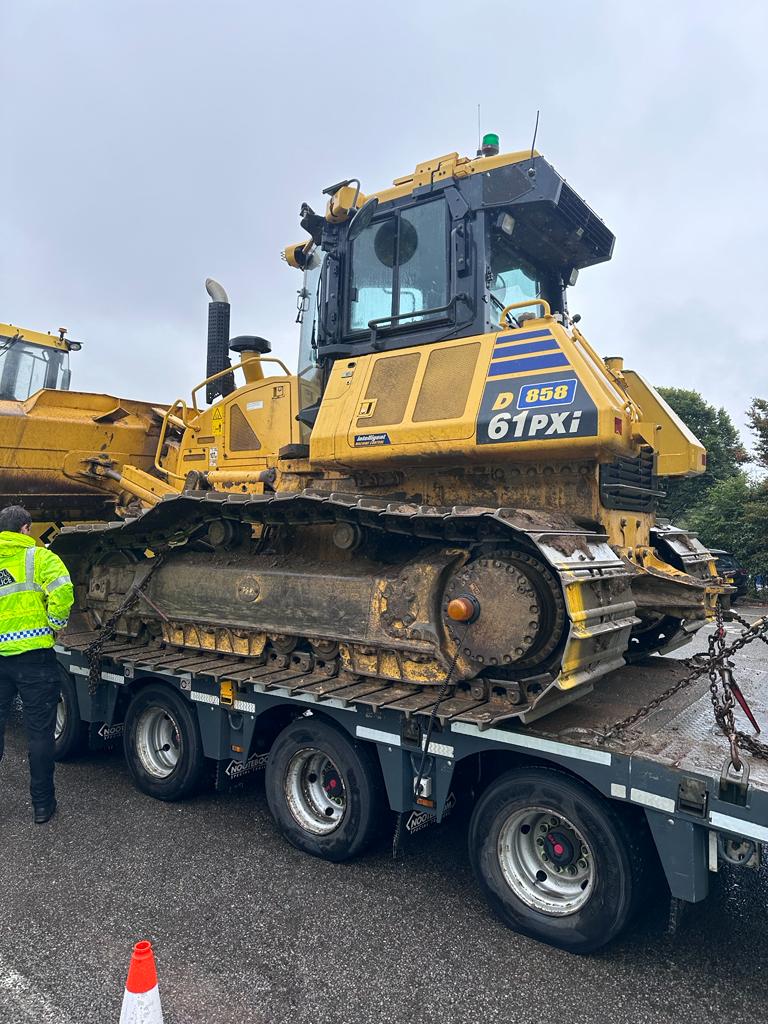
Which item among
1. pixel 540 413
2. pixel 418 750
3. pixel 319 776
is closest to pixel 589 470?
pixel 540 413

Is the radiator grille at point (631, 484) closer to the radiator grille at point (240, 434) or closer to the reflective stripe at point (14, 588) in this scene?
the radiator grille at point (240, 434)

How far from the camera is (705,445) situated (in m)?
32.0

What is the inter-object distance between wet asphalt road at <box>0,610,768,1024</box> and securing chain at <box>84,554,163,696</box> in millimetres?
1337

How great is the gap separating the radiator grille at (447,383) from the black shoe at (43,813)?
3944 mm

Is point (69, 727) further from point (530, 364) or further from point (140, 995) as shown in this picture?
point (530, 364)

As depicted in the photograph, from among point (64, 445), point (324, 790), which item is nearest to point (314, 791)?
point (324, 790)

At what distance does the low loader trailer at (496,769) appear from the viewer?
10.6ft

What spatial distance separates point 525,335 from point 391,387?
96 cm

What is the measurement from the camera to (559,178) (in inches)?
191

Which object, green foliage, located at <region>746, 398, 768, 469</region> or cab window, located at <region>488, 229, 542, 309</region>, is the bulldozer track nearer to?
cab window, located at <region>488, 229, 542, 309</region>

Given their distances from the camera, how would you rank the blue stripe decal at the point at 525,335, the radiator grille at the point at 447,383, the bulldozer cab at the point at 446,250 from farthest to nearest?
the bulldozer cab at the point at 446,250
the radiator grille at the point at 447,383
the blue stripe decal at the point at 525,335

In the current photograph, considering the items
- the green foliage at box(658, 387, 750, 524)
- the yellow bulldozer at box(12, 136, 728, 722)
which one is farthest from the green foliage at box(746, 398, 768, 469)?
the yellow bulldozer at box(12, 136, 728, 722)

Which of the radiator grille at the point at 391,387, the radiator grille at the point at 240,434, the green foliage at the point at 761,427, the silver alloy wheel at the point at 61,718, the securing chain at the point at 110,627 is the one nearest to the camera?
the radiator grille at the point at 391,387

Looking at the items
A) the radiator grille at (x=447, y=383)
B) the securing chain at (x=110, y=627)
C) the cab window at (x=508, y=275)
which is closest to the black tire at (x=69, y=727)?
the securing chain at (x=110, y=627)
